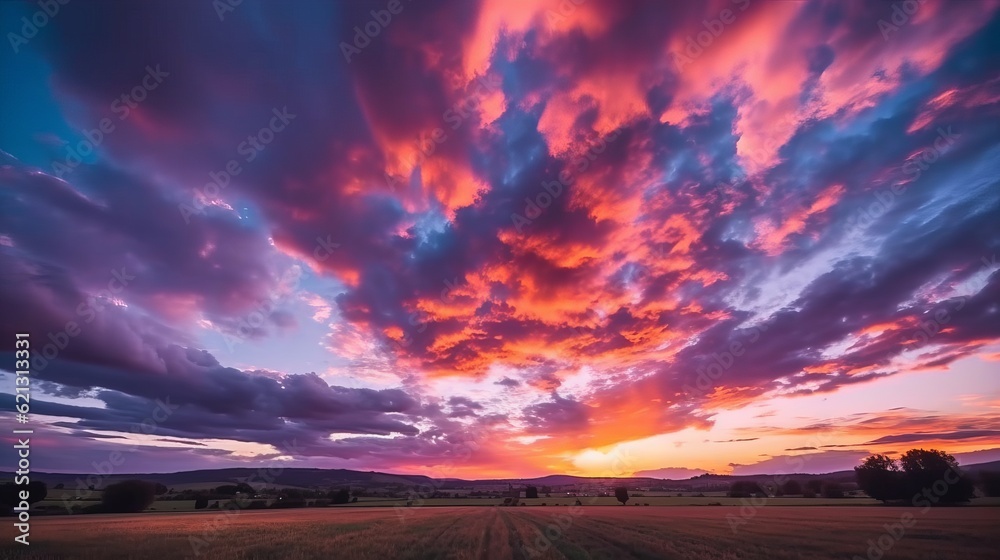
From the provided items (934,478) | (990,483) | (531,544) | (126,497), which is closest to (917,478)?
(934,478)

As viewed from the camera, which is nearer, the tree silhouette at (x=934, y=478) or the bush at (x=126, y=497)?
the tree silhouette at (x=934, y=478)

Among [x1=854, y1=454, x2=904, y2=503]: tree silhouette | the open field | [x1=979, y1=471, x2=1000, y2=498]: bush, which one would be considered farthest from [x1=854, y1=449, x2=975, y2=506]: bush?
the open field

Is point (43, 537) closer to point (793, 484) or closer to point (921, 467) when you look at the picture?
point (921, 467)

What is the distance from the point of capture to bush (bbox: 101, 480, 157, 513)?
88.4 metres

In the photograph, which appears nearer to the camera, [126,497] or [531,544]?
[531,544]

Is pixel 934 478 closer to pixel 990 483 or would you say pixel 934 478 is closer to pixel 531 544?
pixel 990 483

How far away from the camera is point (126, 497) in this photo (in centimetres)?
8919

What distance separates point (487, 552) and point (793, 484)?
163m

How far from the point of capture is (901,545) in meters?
29.0

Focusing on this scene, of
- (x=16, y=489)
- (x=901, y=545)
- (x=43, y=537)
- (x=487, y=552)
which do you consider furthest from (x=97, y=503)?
(x=901, y=545)

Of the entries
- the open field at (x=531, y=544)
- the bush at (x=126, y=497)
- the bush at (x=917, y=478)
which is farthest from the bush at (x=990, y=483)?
the bush at (x=126, y=497)

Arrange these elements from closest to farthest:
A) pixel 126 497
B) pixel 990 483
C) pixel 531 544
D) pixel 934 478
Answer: pixel 531 544
pixel 934 478
pixel 990 483
pixel 126 497

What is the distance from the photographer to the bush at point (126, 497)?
290ft

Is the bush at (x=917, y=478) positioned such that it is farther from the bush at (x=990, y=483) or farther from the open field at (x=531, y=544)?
the open field at (x=531, y=544)
